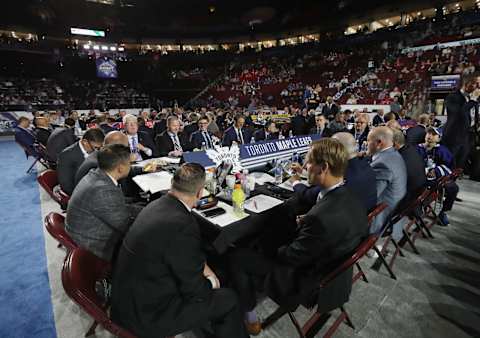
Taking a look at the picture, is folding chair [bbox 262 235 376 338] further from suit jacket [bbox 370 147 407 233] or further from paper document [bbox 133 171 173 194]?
paper document [bbox 133 171 173 194]

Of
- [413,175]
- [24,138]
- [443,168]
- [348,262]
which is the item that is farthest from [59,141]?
[443,168]

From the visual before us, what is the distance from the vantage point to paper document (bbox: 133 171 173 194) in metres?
2.70

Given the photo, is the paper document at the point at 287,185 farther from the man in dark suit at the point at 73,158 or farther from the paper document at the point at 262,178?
the man in dark suit at the point at 73,158

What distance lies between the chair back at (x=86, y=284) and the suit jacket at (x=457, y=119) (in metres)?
5.65

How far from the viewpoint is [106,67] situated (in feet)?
78.7

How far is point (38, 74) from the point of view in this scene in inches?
886

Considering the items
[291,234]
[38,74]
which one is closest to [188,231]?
[291,234]

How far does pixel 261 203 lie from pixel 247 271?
589mm

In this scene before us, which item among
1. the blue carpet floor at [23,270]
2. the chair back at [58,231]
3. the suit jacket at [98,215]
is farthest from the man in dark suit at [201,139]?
the chair back at [58,231]

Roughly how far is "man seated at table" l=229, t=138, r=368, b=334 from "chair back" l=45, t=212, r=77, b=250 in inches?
42.9

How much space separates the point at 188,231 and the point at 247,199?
110 cm

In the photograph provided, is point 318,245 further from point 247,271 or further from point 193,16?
point 193,16

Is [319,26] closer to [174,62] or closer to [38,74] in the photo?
[174,62]

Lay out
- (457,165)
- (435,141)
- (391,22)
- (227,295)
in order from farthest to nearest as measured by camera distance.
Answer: (391,22) → (457,165) → (435,141) → (227,295)
